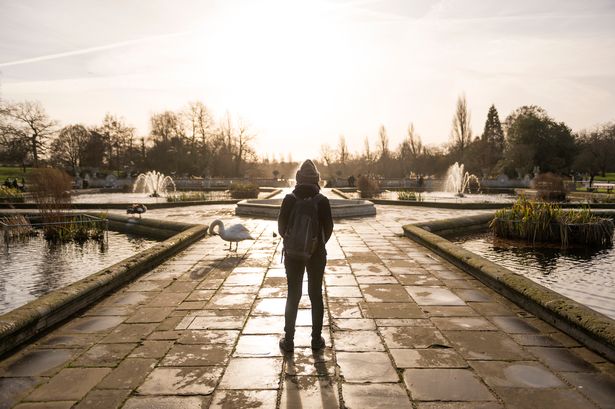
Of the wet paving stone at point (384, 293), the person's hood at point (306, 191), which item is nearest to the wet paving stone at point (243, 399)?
the person's hood at point (306, 191)

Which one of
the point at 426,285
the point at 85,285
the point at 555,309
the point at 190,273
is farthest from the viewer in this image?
the point at 190,273

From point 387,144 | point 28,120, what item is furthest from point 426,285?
point 387,144

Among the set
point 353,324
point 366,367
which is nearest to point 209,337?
point 353,324

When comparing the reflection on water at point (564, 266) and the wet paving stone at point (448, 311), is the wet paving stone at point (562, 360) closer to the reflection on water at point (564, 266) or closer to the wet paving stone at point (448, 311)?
the wet paving stone at point (448, 311)

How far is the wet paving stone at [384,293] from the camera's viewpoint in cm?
543

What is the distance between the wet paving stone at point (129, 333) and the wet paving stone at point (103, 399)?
A: 3.42 feet

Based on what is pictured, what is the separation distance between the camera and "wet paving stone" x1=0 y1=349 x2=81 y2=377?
3441 mm

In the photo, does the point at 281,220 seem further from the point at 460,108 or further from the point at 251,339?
the point at 460,108

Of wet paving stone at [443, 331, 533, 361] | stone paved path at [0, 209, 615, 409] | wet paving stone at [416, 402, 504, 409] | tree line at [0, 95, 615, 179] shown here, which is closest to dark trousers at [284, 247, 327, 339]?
stone paved path at [0, 209, 615, 409]

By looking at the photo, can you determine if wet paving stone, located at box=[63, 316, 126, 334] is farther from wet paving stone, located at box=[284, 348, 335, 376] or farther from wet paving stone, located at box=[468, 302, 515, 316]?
wet paving stone, located at box=[468, 302, 515, 316]

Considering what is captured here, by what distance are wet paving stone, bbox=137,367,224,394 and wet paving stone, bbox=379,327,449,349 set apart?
169cm

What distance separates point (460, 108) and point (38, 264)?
2231 inches

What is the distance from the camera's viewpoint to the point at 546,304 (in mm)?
4582

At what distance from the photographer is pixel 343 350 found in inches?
150
